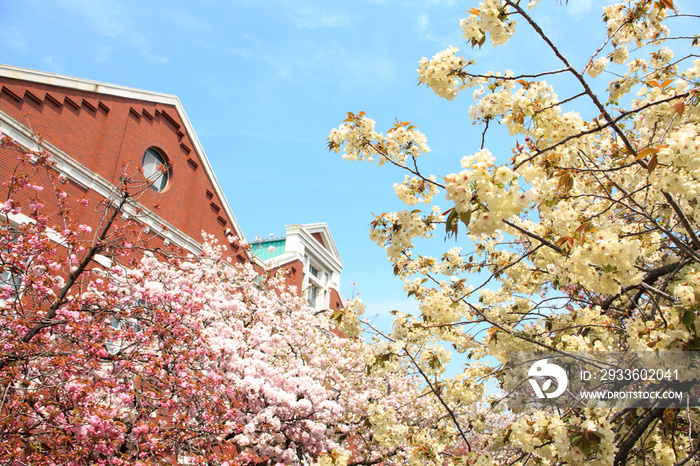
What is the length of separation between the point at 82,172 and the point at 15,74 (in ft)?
8.81

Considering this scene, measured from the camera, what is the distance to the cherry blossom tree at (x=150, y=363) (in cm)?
625

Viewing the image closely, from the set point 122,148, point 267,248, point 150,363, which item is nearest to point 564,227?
point 150,363

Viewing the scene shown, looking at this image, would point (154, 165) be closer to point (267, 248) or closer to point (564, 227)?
point (267, 248)

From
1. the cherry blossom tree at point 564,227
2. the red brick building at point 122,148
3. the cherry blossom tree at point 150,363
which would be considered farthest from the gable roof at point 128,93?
the cherry blossom tree at point 564,227

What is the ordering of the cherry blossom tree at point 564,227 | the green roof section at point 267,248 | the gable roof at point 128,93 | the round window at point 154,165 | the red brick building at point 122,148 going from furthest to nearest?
the green roof section at point 267,248
the round window at point 154,165
the gable roof at point 128,93
the red brick building at point 122,148
the cherry blossom tree at point 564,227

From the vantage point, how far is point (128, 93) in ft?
47.5

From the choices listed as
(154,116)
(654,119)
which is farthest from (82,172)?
(654,119)

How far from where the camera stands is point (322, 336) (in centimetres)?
1603

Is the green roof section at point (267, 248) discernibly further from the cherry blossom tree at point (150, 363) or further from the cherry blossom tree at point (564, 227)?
the cherry blossom tree at point (564, 227)

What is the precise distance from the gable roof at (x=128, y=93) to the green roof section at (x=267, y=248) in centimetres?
346

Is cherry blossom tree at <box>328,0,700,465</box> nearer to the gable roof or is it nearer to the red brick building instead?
the red brick building

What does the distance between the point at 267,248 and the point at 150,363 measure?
53.0 feet

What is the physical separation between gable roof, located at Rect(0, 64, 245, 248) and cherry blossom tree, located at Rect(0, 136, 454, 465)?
2.08m

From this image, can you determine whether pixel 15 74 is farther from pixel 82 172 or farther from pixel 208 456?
pixel 208 456
